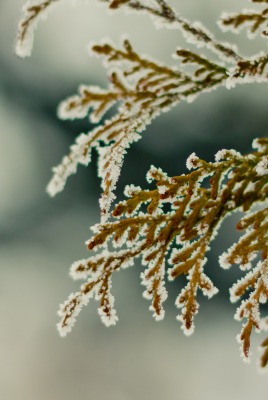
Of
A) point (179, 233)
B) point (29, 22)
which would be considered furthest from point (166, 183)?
point (29, 22)

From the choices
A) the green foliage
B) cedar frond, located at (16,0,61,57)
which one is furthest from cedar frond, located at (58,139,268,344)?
cedar frond, located at (16,0,61,57)

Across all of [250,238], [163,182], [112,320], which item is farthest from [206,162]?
[112,320]

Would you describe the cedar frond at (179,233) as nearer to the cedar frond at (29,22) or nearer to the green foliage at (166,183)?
the green foliage at (166,183)

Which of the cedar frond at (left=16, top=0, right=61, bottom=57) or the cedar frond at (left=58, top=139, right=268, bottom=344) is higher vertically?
the cedar frond at (left=16, top=0, right=61, bottom=57)

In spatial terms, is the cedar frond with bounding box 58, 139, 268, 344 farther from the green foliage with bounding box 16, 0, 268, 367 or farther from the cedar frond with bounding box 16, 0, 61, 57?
the cedar frond with bounding box 16, 0, 61, 57

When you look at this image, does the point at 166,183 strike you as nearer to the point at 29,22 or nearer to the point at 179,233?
the point at 179,233

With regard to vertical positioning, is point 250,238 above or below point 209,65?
below

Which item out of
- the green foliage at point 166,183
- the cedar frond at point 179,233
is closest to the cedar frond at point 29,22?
the green foliage at point 166,183

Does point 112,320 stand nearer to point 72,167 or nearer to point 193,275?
point 193,275
